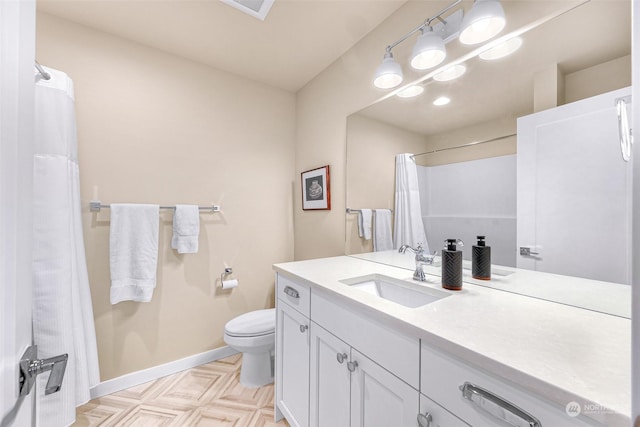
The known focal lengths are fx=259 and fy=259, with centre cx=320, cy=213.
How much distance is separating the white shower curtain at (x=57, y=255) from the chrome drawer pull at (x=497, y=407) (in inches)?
67.5

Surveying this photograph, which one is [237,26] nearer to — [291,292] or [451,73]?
[451,73]

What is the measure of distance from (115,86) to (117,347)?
67.4 inches

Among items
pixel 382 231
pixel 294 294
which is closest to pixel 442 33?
pixel 382 231

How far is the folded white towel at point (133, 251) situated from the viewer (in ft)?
5.36

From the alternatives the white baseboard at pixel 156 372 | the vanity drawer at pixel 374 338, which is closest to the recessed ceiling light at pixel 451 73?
the vanity drawer at pixel 374 338

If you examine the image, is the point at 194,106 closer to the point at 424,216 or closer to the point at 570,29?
the point at 424,216

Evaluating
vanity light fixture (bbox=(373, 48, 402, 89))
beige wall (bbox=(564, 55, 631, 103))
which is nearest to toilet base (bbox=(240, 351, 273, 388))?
vanity light fixture (bbox=(373, 48, 402, 89))

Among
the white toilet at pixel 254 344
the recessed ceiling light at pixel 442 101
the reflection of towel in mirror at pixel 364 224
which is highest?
the recessed ceiling light at pixel 442 101

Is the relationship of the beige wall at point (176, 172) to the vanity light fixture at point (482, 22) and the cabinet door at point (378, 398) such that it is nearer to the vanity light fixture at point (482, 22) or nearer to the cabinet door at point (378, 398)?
the cabinet door at point (378, 398)

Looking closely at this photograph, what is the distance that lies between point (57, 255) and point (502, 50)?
223 cm

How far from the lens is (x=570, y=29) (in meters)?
0.89

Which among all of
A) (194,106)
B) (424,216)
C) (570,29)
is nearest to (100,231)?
(194,106)

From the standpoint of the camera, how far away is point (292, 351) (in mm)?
1274

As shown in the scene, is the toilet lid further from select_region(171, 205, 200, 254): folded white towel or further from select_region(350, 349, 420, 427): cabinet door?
A: select_region(350, 349, 420, 427): cabinet door
